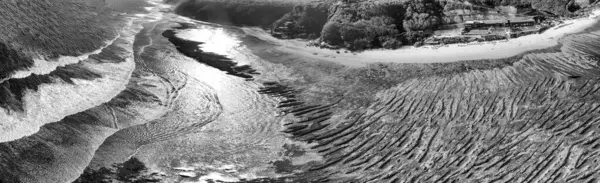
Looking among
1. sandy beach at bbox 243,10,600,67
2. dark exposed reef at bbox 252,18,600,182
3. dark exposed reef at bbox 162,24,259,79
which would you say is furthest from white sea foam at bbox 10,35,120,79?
sandy beach at bbox 243,10,600,67

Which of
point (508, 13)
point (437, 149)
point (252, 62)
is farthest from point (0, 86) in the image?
point (508, 13)

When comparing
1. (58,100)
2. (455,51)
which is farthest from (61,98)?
(455,51)

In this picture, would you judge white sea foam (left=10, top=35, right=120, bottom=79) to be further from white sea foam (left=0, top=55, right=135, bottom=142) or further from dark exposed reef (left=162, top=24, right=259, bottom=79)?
dark exposed reef (left=162, top=24, right=259, bottom=79)

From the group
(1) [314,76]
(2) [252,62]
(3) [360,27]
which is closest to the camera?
(1) [314,76]

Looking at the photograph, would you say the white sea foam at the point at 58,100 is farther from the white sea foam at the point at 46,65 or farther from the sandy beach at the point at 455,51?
the sandy beach at the point at 455,51

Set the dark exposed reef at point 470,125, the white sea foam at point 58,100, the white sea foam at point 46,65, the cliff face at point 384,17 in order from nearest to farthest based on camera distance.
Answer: the dark exposed reef at point 470,125 < the white sea foam at point 58,100 < the white sea foam at point 46,65 < the cliff face at point 384,17

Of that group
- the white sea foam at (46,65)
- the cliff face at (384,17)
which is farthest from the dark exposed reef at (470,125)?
the white sea foam at (46,65)

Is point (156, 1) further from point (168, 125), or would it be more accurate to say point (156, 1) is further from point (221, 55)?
point (168, 125)
